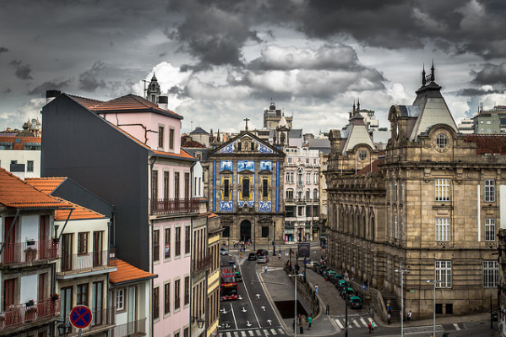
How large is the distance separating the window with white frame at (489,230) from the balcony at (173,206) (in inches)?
1647

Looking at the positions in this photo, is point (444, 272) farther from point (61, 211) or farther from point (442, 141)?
point (61, 211)

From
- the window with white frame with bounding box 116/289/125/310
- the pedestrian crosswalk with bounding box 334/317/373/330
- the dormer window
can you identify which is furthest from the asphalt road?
the window with white frame with bounding box 116/289/125/310

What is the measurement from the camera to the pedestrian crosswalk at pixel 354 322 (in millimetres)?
71812

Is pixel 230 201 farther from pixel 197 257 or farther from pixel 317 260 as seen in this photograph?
pixel 197 257

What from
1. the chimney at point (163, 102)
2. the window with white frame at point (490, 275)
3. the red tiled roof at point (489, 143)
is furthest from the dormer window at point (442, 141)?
the chimney at point (163, 102)

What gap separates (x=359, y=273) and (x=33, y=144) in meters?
46.3

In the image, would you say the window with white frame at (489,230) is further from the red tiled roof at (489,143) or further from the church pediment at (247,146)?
the church pediment at (247,146)

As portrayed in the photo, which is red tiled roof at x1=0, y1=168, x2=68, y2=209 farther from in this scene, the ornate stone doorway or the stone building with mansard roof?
Result: the ornate stone doorway

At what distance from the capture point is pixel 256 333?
67.4m

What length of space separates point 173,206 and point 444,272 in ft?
139

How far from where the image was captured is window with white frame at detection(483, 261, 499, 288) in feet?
247

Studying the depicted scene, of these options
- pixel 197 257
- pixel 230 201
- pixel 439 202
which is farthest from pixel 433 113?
pixel 230 201

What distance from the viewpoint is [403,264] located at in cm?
7575

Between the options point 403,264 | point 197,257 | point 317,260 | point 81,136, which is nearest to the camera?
point 81,136
